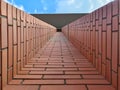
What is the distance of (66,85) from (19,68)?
2.49ft

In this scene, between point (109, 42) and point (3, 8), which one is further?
point (109, 42)

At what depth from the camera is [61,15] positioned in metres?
20.9

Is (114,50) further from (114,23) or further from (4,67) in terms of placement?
Result: (4,67)

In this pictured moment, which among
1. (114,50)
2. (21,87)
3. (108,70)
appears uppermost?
(114,50)

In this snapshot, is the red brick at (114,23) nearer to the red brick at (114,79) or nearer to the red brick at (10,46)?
the red brick at (114,79)

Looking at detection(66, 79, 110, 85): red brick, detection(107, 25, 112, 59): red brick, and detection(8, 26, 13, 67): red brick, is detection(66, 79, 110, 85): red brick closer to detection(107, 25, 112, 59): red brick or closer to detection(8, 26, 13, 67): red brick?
detection(107, 25, 112, 59): red brick

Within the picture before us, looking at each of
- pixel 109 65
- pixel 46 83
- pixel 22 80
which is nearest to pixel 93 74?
pixel 109 65

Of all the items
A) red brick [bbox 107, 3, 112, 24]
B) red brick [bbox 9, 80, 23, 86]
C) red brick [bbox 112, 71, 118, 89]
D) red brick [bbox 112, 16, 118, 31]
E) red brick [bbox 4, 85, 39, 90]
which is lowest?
red brick [bbox 4, 85, 39, 90]

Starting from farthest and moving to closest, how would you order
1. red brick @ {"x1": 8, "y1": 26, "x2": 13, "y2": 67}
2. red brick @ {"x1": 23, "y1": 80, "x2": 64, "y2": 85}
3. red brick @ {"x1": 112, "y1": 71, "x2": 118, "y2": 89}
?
1. red brick @ {"x1": 8, "y1": 26, "x2": 13, "y2": 67}
2. red brick @ {"x1": 23, "y1": 80, "x2": 64, "y2": 85}
3. red brick @ {"x1": 112, "y1": 71, "x2": 118, "y2": 89}

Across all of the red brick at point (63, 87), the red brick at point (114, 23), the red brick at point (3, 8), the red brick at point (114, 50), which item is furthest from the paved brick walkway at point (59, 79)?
the red brick at point (3, 8)

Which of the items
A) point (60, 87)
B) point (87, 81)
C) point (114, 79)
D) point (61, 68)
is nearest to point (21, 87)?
point (60, 87)

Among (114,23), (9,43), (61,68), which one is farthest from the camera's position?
(61,68)

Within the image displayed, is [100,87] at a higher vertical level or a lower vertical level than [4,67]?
lower

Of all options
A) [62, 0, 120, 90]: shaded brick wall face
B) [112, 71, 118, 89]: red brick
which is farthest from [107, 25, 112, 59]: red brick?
[112, 71, 118, 89]: red brick
